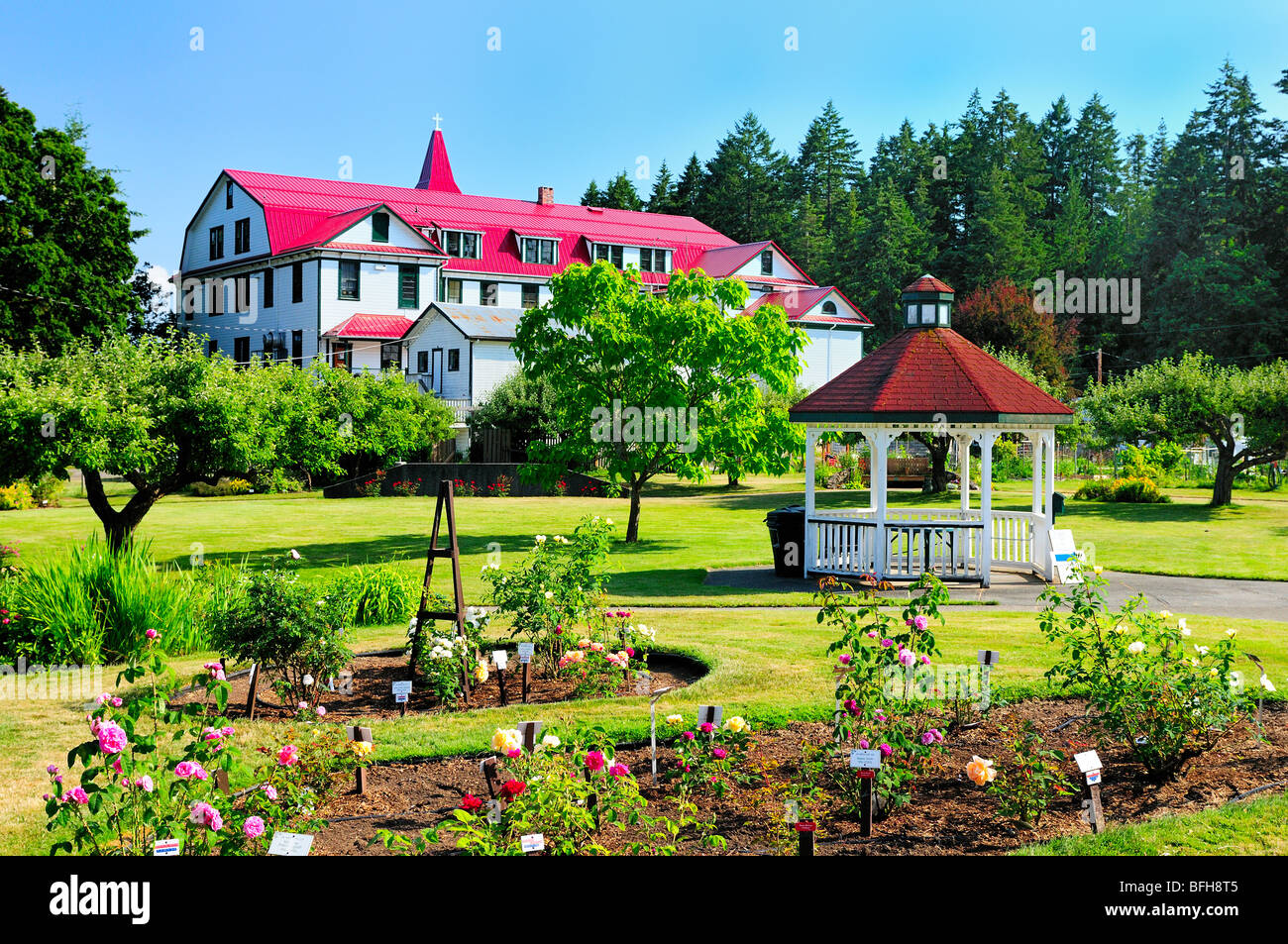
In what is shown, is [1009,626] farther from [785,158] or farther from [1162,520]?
[785,158]

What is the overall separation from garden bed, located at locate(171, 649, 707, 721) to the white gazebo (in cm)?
723

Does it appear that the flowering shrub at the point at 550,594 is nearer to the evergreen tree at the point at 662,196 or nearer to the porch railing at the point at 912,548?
the porch railing at the point at 912,548

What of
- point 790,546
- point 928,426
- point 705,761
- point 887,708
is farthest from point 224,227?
point 887,708

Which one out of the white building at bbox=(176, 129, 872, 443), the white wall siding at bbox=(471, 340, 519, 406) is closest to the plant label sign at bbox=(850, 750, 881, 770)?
the white wall siding at bbox=(471, 340, 519, 406)

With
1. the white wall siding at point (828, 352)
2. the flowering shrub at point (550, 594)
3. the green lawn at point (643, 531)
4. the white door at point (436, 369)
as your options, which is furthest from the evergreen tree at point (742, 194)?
the flowering shrub at point (550, 594)

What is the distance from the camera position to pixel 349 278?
48.2 m

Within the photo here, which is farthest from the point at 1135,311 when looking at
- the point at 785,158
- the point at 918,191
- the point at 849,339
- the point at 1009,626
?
the point at 1009,626

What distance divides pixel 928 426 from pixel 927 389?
66cm

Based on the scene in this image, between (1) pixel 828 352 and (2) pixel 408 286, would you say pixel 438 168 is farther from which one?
(1) pixel 828 352

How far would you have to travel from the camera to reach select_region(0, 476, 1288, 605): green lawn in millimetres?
18859

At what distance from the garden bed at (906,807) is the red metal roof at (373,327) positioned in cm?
4133

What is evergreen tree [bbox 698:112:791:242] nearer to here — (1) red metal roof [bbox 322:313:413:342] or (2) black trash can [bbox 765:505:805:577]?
(1) red metal roof [bbox 322:313:413:342]

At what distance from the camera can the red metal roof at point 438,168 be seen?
64188mm
